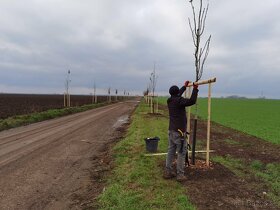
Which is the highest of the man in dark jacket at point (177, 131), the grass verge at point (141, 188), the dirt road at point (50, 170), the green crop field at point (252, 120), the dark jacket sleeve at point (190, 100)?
the dark jacket sleeve at point (190, 100)

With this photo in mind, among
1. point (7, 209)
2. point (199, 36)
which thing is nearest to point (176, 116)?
point (199, 36)

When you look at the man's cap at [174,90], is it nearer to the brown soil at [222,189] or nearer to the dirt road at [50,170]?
the brown soil at [222,189]

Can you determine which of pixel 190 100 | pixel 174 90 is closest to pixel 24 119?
pixel 174 90

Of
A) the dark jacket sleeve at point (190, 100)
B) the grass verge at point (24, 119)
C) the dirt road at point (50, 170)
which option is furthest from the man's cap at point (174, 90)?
the grass verge at point (24, 119)

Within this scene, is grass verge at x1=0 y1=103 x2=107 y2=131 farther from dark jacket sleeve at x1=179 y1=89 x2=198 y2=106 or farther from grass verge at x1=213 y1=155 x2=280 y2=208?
dark jacket sleeve at x1=179 y1=89 x2=198 y2=106

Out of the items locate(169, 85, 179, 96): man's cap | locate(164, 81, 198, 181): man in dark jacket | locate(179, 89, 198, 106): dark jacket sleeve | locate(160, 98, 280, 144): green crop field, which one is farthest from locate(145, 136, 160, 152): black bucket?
locate(160, 98, 280, 144): green crop field

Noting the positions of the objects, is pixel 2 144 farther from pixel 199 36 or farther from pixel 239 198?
pixel 239 198

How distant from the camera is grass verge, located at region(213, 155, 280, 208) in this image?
778 centimetres

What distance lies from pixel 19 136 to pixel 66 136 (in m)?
2.21

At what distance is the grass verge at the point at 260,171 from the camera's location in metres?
7.78

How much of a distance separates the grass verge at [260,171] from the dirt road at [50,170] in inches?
138

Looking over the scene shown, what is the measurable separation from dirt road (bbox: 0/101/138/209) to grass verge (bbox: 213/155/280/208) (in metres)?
3.51

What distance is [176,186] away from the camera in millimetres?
7867

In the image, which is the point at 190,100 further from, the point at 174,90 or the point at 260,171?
the point at 260,171
